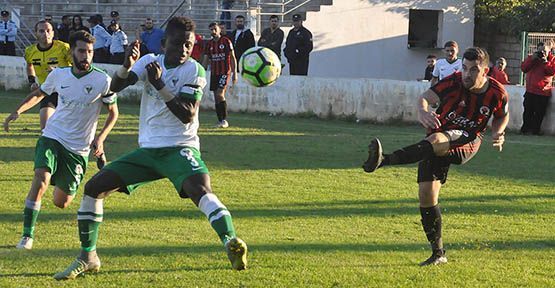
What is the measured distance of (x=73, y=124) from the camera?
8.82m

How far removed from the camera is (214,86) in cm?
1902

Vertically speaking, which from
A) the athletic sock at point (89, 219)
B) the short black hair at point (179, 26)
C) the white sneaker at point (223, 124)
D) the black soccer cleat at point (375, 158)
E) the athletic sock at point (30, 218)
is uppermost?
the short black hair at point (179, 26)

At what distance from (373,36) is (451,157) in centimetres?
2185

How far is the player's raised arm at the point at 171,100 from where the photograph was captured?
269 inches

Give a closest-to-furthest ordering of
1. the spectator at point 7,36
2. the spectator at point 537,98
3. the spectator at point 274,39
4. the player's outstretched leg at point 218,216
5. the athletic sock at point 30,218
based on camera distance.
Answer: the player's outstretched leg at point 218,216
the athletic sock at point 30,218
the spectator at point 537,98
the spectator at point 274,39
the spectator at point 7,36

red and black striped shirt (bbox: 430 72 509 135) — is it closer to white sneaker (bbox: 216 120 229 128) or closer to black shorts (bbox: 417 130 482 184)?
black shorts (bbox: 417 130 482 184)

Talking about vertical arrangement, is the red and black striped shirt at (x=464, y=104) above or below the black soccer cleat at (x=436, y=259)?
above

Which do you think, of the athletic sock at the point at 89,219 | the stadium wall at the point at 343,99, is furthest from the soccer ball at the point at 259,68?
the stadium wall at the point at 343,99

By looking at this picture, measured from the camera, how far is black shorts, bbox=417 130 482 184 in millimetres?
7984

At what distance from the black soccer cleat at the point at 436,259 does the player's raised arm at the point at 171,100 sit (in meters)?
2.40

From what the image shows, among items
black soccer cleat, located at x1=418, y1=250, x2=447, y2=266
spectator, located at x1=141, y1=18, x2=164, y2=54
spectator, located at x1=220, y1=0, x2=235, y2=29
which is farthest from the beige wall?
black soccer cleat, located at x1=418, y1=250, x2=447, y2=266

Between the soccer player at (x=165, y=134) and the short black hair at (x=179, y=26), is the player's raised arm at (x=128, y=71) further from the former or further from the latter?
the short black hair at (x=179, y=26)

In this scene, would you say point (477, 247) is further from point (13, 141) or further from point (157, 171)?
point (13, 141)

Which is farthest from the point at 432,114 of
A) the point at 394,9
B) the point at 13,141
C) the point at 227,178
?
the point at 394,9
